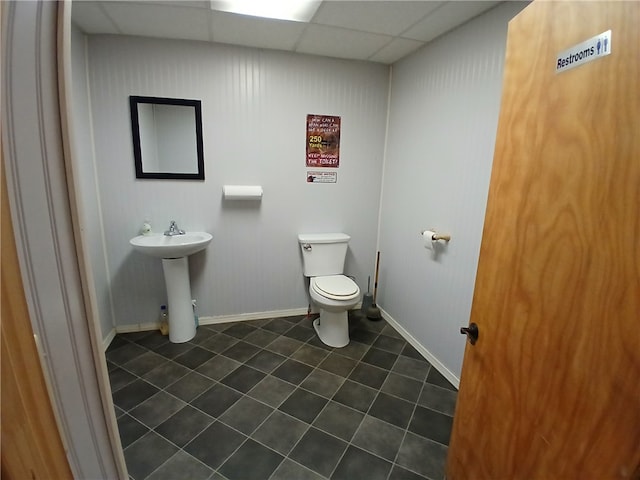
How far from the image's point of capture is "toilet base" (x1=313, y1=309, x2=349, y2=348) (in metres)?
2.36

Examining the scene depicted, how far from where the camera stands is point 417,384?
1962mm

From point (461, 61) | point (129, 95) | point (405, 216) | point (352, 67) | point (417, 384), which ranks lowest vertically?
point (417, 384)

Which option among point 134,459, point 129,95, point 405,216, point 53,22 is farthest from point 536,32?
point 129,95

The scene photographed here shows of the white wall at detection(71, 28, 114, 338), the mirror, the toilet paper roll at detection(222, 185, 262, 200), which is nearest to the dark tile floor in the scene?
the white wall at detection(71, 28, 114, 338)

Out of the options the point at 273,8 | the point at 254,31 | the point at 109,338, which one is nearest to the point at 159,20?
the point at 254,31

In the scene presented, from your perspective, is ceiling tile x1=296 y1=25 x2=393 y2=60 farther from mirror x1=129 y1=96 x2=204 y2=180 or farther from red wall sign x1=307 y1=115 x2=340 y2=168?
mirror x1=129 y1=96 x2=204 y2=180

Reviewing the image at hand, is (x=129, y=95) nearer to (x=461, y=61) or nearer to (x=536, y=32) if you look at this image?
(x=461, y=61)

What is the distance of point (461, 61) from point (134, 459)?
9.52ft

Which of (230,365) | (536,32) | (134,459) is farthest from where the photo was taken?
(230,365)

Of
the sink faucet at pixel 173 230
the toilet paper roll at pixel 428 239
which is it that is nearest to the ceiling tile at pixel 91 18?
the sink faucet at pixel 173 230

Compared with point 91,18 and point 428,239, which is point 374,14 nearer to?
point 428,239

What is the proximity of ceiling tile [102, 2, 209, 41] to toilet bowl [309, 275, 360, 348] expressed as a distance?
205 centimetres

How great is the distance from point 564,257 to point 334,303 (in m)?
1.64

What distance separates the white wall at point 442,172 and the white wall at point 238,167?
298mm
